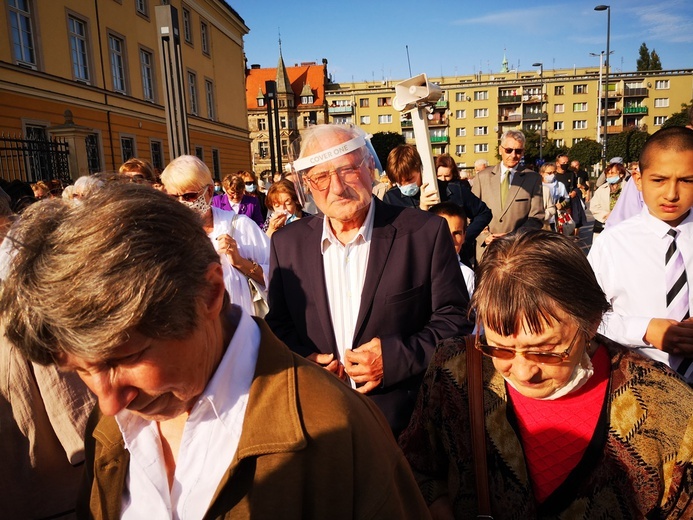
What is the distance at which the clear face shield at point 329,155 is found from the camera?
239cm

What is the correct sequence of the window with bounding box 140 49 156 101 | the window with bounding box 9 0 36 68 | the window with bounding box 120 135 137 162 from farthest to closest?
the window with bounding box 140 49 156 101 < the window with bounding box 120 135 137 162 < the window with bounding box 9 0 36 68

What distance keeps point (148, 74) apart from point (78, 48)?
17.0 feet

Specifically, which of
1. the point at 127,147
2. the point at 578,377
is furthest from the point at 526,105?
the point at 578,377

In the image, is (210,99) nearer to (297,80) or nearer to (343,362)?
(343,362)

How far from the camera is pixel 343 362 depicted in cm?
237

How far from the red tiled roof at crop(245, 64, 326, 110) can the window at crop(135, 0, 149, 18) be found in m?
48.0

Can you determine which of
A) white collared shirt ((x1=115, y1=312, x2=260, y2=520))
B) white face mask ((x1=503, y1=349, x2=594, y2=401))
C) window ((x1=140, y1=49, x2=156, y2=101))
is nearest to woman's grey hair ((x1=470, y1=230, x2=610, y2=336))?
white face mask ((x1=503, y1=349, x2=594, y2=401))

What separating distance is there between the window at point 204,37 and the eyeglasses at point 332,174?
29.8 metres

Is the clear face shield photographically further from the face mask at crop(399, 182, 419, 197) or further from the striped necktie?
the face mask at crop(399, 182, 419, 197)

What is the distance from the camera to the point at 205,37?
29.4 metres

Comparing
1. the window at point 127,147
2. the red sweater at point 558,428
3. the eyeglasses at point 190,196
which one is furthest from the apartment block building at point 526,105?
the red sweater at point 558,428

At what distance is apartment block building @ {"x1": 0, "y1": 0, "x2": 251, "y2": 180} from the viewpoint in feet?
48.5

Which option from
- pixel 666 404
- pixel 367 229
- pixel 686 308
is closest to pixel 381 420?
pixel 666 404

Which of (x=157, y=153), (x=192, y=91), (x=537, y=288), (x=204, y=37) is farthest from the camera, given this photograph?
(x=204, y=37)
